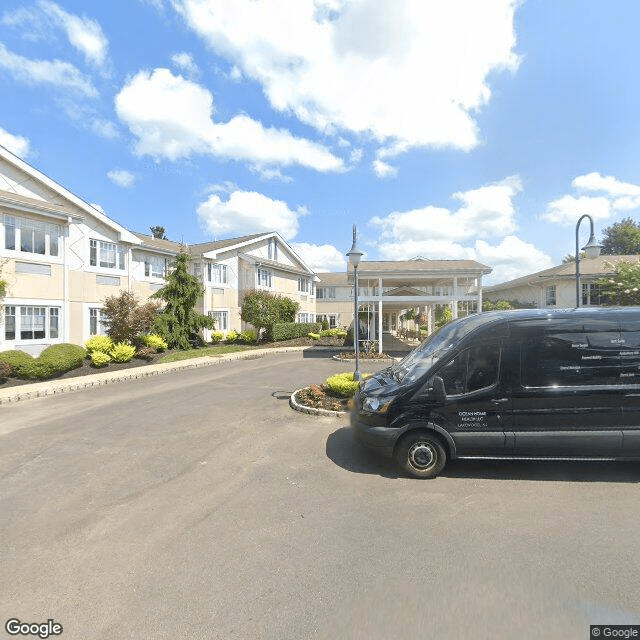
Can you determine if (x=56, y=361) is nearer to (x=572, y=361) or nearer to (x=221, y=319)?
(x=221, y=319)

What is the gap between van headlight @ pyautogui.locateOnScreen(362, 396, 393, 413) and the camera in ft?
16.1

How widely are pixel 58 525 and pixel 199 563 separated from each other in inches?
75.4

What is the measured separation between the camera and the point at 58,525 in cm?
374

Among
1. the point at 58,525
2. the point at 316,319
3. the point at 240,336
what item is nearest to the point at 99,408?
the point at 58,525

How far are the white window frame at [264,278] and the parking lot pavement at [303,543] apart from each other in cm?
2220

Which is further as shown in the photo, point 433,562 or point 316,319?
point 316,319

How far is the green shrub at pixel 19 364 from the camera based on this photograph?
Result: 38.8 ft

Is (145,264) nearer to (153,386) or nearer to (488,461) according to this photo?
(153,386)

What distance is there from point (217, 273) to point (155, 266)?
197 inches

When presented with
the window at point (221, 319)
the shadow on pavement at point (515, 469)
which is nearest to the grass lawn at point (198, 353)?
the window at point (221, 319)

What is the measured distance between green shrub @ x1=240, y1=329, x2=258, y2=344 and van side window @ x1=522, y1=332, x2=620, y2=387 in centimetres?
2209

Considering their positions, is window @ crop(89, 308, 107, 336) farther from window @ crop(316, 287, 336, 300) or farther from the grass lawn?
window @ crop(316, 287, 336, 300)

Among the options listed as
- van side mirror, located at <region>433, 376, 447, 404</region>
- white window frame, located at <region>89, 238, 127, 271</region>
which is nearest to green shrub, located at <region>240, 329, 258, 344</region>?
white window frame, located at <region>89, 238, 127, 271</region>

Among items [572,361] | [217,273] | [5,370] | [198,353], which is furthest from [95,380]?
[217,273]
